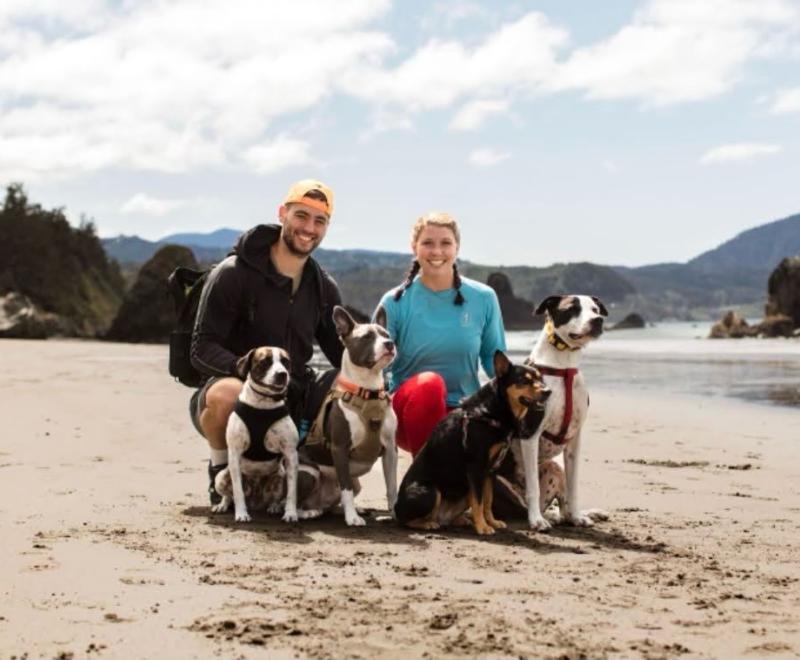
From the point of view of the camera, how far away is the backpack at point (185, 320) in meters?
6.00

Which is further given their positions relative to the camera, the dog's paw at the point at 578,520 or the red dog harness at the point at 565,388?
the dog's paw at the point at 578,520

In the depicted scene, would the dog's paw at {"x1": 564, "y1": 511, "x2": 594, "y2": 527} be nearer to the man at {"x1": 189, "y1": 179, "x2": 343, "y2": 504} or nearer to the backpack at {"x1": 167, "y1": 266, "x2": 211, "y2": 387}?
the man at {"x1": 189, "y1": 179, "x2": 343, "y2": 504}

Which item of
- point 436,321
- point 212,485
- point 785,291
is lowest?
point 212,485

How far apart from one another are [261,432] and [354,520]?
2.35 feet

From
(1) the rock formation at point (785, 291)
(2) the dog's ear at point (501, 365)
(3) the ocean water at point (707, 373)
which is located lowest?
(3) the ocean water at point (707, 373)

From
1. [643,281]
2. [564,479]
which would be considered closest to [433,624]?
[564,479]

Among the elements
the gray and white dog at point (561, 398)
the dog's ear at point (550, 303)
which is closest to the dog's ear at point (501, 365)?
the gray and white dog at point (561, 398)

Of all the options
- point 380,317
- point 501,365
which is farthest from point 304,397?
point 501,365

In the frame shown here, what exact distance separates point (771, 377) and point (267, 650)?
603 inches

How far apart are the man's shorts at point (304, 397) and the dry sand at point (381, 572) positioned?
0.66 meters

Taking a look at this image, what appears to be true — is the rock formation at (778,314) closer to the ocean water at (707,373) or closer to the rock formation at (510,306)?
the ocean water at (707,373)

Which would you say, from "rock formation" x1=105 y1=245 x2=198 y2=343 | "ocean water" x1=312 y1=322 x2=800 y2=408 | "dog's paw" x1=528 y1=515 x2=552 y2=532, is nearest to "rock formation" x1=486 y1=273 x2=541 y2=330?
"rock formation" x1=105 y1=245 x2=198 y2=343

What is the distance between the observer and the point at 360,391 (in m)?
5.32

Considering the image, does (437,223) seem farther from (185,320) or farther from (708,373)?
(708,373)
